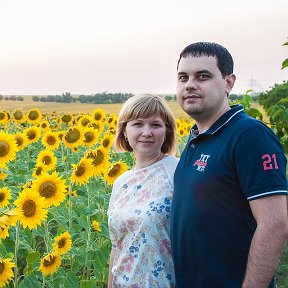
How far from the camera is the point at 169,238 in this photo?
8.45 feet

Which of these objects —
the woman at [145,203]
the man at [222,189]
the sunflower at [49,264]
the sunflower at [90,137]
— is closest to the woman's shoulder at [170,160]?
the woman at [145,203]

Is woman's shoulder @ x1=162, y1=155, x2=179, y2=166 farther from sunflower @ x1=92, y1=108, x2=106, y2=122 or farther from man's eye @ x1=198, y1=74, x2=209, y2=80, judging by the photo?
sunflower @ x1=92, y1=108, x2=106, y2=122

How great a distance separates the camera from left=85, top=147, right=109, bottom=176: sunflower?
465 cm

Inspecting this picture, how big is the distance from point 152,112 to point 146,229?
596 millimetres

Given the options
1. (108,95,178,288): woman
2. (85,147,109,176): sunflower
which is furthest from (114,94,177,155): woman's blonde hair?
(85,147,109,176): sunflower

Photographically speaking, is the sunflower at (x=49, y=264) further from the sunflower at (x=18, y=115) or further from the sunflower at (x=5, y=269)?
the sunflower at (x=18, y=115)

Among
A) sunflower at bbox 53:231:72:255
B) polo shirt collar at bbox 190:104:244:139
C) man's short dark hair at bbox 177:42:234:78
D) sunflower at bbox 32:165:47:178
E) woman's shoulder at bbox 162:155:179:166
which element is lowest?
sunflower at bbox 53:231:72:255

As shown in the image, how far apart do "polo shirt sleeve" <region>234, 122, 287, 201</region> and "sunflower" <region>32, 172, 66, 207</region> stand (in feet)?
7.01

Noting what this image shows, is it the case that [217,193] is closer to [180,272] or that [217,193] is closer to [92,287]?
[180,272]

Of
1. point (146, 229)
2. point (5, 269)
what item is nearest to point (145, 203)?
point (146, 229)

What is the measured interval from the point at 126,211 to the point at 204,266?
1.85ft

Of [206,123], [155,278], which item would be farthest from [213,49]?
[155,278]

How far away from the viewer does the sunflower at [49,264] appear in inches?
136

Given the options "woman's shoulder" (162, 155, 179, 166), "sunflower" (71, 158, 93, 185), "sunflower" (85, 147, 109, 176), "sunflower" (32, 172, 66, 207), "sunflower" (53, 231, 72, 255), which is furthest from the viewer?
"sunflower" (85, 147, 109, 176)
